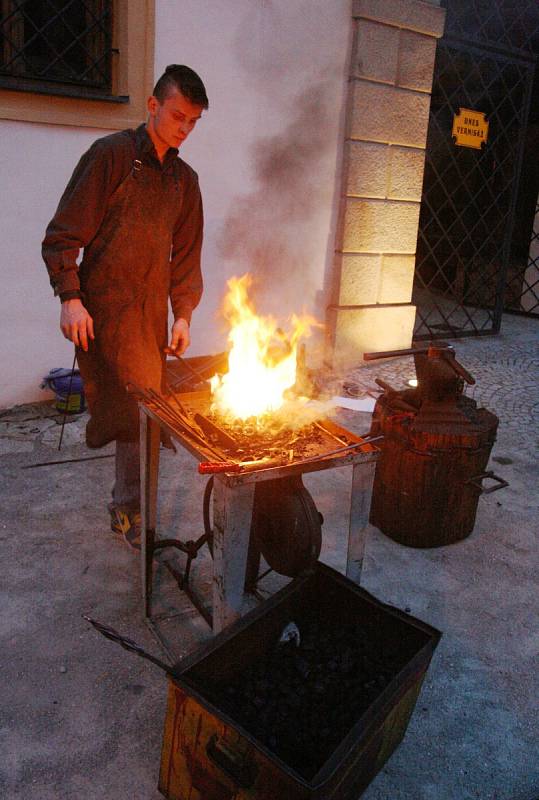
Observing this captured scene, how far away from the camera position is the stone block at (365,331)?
23.9ft

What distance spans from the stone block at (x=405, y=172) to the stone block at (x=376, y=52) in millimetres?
756

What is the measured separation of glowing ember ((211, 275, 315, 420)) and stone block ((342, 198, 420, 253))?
4.15m

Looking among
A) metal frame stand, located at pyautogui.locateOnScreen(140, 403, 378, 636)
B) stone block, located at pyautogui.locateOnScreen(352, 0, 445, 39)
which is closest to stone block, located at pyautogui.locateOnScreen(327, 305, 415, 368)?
stone block, located at pyautogui.locateOnScreen(352, 0, 445, 39)

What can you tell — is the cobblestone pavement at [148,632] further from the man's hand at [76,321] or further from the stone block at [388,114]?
the stone block at [388,114]

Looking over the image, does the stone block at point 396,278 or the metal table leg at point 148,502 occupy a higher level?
the stone block at point 396,278

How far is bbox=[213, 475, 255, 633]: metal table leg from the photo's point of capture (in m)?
2.29

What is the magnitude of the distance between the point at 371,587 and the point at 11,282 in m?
3.93

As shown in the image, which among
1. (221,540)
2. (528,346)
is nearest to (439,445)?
(221,540)

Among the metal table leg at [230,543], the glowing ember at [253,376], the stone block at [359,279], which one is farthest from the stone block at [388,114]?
the metal table leg at [230,543]

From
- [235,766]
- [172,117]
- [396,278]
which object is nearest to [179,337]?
[172,117]

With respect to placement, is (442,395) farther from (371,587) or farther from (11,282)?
(11,282)

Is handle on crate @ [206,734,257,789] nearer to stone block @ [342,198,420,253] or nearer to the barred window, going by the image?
the barred window

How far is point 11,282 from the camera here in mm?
5449

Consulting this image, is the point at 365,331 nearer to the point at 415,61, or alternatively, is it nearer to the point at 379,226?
the point at 379,226
